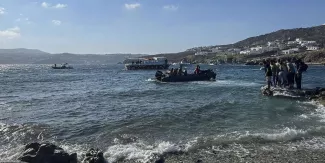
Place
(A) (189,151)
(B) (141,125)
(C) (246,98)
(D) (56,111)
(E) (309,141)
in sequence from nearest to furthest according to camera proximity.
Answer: (A) (189,151), (E) (309,141), (B) (141,125), (D) (56,111), (C) (246,98)

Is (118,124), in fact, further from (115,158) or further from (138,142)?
(115,158)

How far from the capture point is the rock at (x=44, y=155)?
11148 mm

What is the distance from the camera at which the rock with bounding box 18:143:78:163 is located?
36.6ft

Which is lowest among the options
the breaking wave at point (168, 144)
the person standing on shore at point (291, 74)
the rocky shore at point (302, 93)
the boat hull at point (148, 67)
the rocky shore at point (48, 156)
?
the boat hull at point (148, 67)

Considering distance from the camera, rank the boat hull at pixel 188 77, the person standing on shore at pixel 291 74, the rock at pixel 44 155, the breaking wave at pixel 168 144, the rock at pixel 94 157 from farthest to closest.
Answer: the boat hull at pixel 188 77, the person standing on shore at pixel 291 74, the breaking wave at pixel 168 144, the rock at pixel 94 157, the rock at pixel 44 155

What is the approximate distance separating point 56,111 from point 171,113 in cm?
795

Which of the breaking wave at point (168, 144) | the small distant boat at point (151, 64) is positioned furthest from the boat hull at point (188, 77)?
the small distant boat at point (151, 64)

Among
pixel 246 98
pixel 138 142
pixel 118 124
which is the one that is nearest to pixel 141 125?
pixel 118 124

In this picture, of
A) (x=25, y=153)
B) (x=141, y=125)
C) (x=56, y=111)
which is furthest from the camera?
(x=56, y=111)

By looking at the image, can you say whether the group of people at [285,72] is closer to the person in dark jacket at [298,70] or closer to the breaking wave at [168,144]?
the person in dark jacket at [298,70]

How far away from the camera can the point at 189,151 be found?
13.9m

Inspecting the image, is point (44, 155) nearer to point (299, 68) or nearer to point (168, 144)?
point (168, 144)

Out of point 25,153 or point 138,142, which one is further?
point 138,142

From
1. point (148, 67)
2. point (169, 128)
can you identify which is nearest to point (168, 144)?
point (169, 128)
